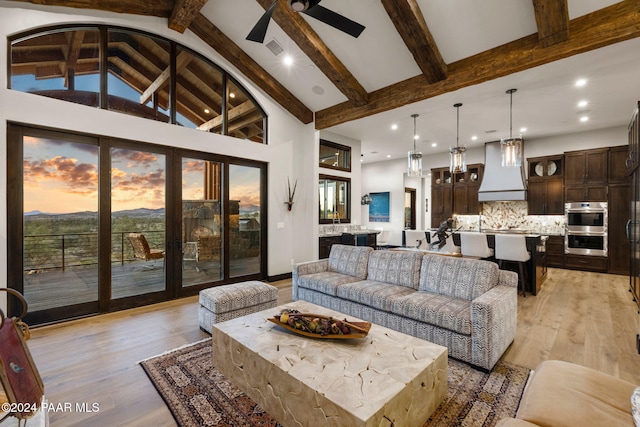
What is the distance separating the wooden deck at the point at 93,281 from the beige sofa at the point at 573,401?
4.65 meters

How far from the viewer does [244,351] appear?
2.11 metres

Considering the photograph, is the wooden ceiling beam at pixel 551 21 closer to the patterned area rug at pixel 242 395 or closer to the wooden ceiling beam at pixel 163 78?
the patterned area rug at pixel 242 395

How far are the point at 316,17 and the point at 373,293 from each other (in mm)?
2885

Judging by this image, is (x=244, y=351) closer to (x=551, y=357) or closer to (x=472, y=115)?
(x=551, y=357)

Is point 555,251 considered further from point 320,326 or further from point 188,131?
point 188,131

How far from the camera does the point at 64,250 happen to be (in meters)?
3.83

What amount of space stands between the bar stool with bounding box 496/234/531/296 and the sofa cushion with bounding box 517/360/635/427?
367cm

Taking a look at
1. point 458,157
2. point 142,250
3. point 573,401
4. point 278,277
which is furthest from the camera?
point 278,277

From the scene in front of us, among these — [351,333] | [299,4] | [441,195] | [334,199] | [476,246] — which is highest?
[299,4]

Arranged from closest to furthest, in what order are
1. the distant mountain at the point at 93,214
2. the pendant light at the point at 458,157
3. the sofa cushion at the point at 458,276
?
1. the sofa cushion at the point at 458,276
2. the distant mountain at the point at 93,214
3. the pendant light at the point at 458,157

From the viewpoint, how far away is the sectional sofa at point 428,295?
8.37ft

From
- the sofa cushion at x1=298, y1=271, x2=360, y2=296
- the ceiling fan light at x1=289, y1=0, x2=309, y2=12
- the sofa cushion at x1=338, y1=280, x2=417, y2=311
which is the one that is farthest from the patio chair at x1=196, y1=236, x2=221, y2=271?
the ceiling fan light at x1=289, y1=0, x2=309, y2=12

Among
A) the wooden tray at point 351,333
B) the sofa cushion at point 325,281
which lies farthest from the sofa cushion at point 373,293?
the wooden tray at point 351,333

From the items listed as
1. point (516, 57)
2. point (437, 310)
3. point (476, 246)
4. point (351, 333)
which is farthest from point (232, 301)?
point (516, 57)
